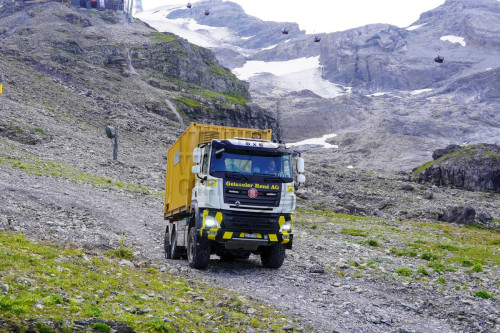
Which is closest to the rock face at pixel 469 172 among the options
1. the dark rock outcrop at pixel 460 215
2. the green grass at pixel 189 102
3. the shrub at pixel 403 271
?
the dark rock outcrop at pixel 460 215

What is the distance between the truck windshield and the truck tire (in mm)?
2889

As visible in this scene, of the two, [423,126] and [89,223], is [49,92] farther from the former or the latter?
[423,126]

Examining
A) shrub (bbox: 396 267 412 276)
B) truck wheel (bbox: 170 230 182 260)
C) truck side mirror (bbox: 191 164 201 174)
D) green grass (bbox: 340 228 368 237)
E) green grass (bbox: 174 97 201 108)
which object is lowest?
green grass (bbox: 340 228 368 237)

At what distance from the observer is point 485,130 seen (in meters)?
193

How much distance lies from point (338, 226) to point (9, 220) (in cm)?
2982

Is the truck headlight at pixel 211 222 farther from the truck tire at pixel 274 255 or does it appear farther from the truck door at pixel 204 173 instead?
the truck tire at pixel 274 255

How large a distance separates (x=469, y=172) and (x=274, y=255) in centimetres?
9376

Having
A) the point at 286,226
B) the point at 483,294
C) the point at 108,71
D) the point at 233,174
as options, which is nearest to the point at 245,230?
the point at 286,226

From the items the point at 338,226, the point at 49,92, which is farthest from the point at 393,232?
the point at 49,92

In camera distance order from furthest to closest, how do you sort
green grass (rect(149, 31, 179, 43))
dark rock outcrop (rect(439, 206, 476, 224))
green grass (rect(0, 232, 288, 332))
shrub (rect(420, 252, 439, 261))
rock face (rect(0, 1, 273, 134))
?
green grass (rect(149, 31, 179, 43)) < rock face (rect(0, 1, 273, 134)) < dark rock outcrop (rect(439, 206, 476, 224)) < shrub (rect(420, 252, 439, 261)) < green grass (rect(0, 232, 288, 332))

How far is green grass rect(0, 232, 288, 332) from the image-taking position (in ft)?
29.6

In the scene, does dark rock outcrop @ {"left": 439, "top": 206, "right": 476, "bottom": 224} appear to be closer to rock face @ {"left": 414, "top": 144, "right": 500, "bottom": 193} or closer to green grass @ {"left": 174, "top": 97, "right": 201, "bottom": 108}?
rock face @ {"left": 414, "top": 144, "right": 500, "bottom": 193}

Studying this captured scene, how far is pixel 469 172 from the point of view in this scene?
3915 inches

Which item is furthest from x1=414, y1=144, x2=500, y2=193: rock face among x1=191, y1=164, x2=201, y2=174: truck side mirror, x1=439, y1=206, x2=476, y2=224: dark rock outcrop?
x1=191, y1=164, x2=201, y2=174: truck side mirror
